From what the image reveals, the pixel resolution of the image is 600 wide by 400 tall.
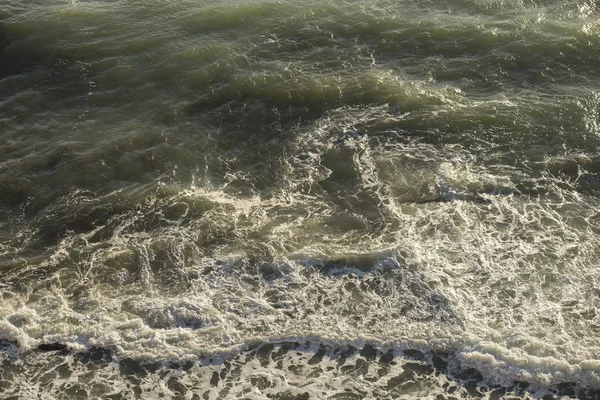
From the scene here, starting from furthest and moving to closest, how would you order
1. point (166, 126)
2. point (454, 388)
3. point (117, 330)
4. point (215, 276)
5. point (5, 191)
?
point (166, 126) → point (5, 191) → point (215, 276) → point (117, 330) → point (454, 388)

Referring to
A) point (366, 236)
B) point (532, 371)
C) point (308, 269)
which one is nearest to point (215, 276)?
point (308, 269)

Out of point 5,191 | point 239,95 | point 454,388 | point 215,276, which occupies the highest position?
point 239,95

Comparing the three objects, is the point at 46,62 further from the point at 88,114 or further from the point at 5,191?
the point at 5,191

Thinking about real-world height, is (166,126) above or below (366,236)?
above

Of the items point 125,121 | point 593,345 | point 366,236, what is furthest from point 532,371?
point 125,121

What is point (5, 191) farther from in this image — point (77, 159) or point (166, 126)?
point (166, 126)

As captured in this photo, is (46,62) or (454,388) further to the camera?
(46,62)

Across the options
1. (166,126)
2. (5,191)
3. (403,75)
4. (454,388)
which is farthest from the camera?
(403,75)
